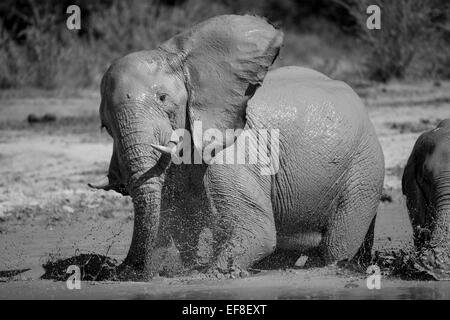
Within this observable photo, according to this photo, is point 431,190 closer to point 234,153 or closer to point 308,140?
point 308,140

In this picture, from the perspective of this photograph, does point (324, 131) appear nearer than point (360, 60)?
Yes

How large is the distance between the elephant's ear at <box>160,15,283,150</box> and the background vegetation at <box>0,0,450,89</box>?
820cm

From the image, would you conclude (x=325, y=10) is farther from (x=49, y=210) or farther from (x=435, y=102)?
(x=49, y=210)

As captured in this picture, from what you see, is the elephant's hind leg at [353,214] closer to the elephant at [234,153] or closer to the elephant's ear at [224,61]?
the elephant at [234,153]

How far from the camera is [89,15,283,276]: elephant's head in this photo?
7.66 m

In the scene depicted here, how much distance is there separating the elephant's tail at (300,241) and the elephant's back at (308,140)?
8cm

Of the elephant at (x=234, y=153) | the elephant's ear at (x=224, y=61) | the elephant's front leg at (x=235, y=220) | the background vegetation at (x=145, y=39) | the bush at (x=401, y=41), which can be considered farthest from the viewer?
the background vegetation at (x=145, y=39)

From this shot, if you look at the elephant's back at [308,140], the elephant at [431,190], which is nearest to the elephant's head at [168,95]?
the elephant's back at [308,140]

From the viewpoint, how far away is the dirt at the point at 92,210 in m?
8.34

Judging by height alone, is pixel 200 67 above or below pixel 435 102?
above

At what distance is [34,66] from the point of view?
16.4 meters

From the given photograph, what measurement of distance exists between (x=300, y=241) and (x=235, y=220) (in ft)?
2.90

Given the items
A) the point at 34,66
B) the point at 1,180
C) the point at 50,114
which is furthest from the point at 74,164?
the point at 34,66

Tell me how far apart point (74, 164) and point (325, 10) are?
12.1 meters
